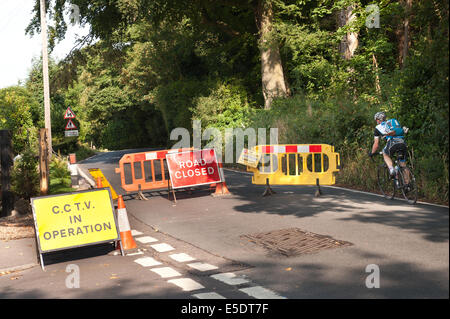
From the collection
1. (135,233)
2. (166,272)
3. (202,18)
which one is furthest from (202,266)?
(202,18)

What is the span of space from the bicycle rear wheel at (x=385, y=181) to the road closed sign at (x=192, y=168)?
400cm

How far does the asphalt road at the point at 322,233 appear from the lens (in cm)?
517

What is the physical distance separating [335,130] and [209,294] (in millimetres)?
11546

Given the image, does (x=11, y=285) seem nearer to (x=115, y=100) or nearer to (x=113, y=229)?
(x=113, y=229)

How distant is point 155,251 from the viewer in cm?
855

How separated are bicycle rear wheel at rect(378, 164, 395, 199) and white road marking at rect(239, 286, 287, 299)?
6.49 meters

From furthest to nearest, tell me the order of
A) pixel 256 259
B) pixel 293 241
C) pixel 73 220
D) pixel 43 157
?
pixel 43 157 → pixel 73 220 → pixel 293 241 → pixel 256 259

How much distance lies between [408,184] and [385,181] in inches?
62.1

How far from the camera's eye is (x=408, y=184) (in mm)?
10719

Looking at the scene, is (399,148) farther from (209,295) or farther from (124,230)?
(209,295)

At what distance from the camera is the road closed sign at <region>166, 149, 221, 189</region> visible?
1412cm

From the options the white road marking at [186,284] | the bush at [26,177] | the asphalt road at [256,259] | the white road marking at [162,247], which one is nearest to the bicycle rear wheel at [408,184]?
the asphalt road at [256,259]

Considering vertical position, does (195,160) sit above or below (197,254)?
above
